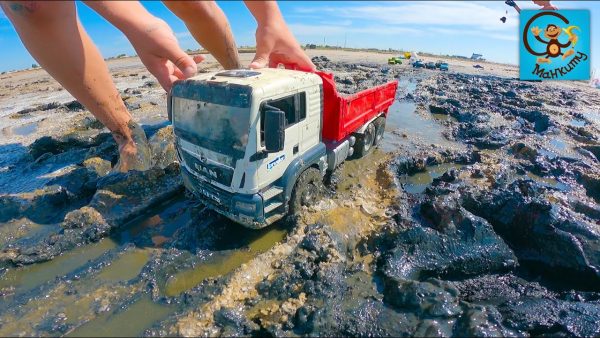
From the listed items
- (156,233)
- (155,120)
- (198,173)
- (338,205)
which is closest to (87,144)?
(155,120)

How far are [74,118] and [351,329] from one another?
38.6 ft

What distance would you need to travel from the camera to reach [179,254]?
4.69 m

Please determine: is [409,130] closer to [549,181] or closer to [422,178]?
[422,178]

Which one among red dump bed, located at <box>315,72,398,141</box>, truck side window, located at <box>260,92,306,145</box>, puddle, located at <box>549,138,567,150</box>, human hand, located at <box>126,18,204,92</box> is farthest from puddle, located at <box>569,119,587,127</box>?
human hand, located at <box>126,18,204,92</box>

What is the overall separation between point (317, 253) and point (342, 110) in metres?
2.65

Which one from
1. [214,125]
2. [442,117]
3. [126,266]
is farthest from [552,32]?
[126,266]

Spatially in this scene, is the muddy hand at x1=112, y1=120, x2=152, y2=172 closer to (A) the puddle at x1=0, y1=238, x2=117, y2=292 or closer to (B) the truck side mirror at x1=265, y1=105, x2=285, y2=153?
(A) the puddle at x1=0, y1=238, x2=117, y2=292

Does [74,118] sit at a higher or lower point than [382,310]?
higher

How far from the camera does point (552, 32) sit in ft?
29.0

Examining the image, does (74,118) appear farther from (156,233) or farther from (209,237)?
(209,237)

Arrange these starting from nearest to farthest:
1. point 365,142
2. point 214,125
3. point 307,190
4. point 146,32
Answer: point 146,32, point 214,125, point 307,190, point 365,142

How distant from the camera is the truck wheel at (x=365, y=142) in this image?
24.6 ft


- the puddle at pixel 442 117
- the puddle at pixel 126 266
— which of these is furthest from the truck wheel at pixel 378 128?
the puddle at pixel 126 266

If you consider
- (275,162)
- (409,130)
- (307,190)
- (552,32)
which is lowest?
(307,190)
